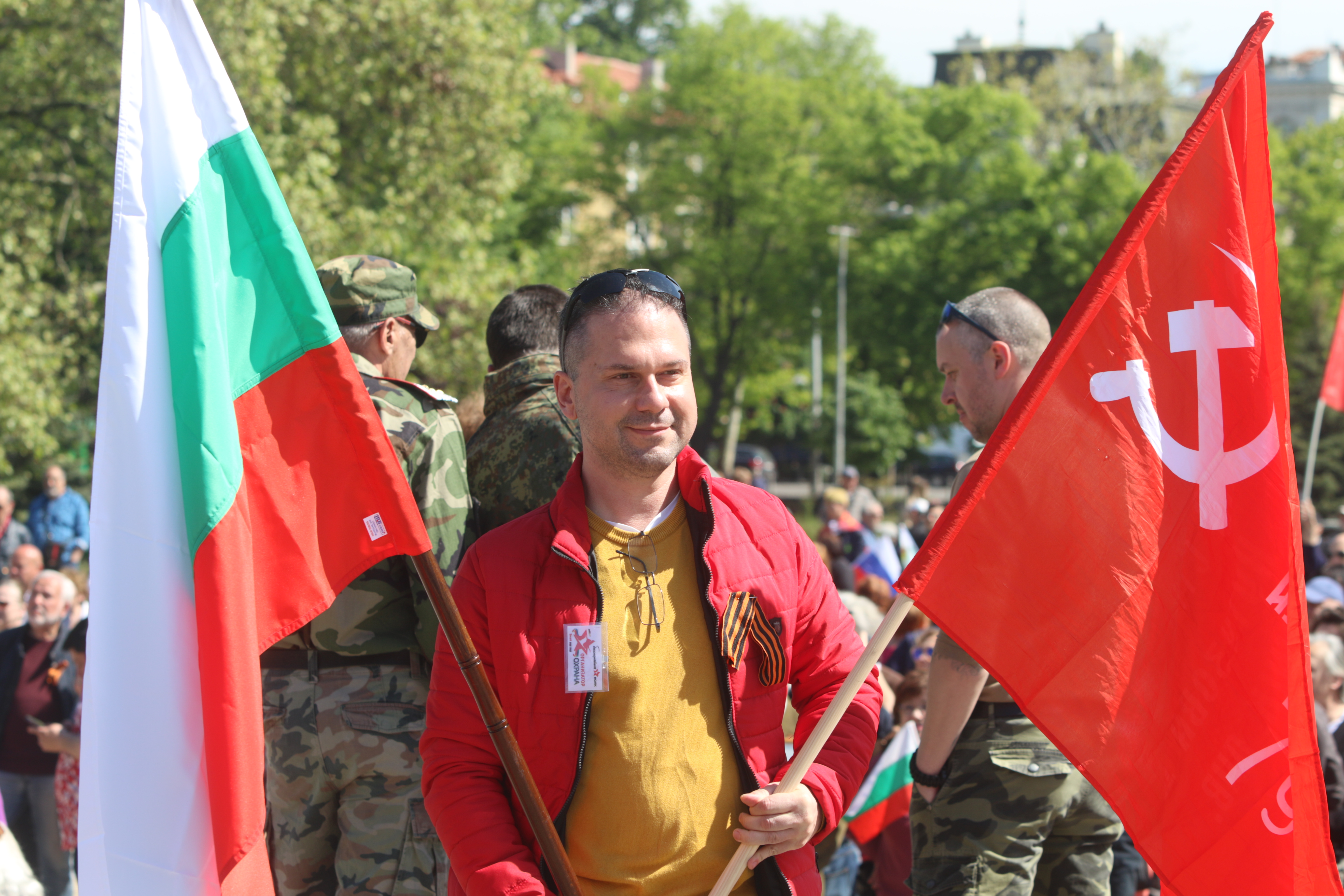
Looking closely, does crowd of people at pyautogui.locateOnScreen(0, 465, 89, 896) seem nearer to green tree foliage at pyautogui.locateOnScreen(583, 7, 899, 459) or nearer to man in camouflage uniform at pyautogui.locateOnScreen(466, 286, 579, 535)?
man in camouflage uniform at pyautogui.locateOnScreen(466, 286, 579, 535)

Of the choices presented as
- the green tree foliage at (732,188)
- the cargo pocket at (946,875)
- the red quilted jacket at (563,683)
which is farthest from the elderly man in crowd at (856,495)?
the green tree foliage at (732,188)

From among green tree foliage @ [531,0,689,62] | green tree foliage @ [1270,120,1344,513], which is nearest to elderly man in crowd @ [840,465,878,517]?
green tree foliage @ [1270,120,1344,513]

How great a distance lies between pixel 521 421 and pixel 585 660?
1.40 m

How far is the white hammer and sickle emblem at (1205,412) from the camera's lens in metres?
2.54

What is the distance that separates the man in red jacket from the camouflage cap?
1304 mm

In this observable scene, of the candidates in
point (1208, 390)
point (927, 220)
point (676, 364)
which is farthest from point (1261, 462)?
point (927, 220)

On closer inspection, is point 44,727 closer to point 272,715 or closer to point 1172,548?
point 272,715

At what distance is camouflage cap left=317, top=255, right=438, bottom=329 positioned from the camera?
3.63 m

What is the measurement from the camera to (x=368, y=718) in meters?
3.42

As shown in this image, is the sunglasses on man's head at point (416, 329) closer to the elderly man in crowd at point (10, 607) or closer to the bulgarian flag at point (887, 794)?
the bulgarian flag at point (887, 794)

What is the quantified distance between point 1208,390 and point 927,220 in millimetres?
33375

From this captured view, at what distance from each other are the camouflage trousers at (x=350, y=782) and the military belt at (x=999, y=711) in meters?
1.49

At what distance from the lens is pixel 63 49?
15.3 meters

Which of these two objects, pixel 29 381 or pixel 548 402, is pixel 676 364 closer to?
pixel 548 402
